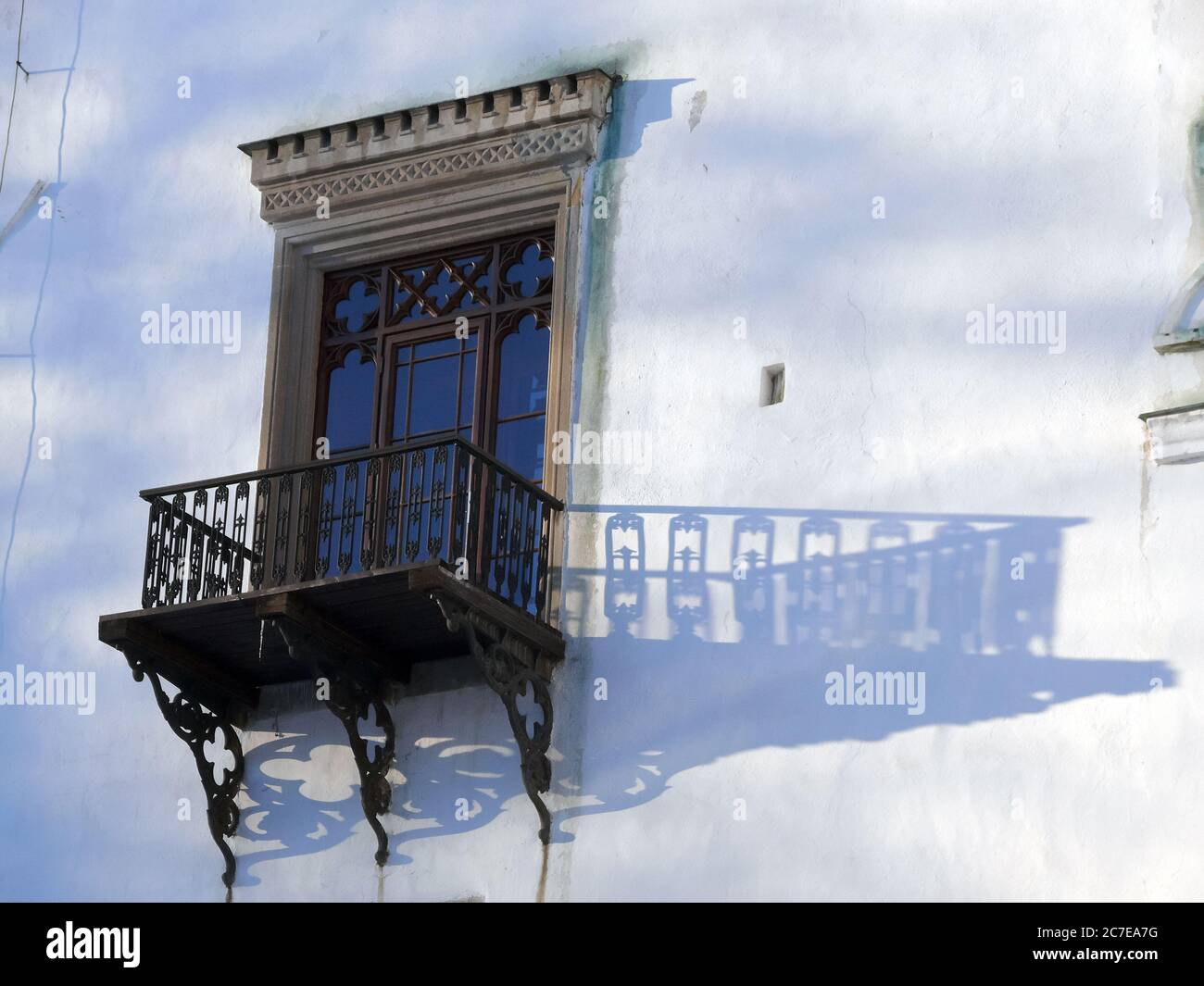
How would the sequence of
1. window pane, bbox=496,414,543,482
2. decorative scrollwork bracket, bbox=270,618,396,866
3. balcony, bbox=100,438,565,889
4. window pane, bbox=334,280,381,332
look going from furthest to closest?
window pane, bbox=334,280,381,332
window pane, bbox=496,414,543,482
decorative scrollwork bracket, bbox=270,618,396,866
balcony, bbox=100,438,565,889

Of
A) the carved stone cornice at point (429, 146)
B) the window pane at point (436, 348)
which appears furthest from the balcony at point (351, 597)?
the carved stone cornice at point (429, 146)

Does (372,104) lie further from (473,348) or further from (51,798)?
(51,798)

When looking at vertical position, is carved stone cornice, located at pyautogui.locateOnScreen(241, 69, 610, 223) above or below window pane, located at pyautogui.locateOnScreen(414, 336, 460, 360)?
above

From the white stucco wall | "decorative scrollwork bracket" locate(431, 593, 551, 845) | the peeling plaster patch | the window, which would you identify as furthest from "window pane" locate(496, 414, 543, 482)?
the peeling plaster patch

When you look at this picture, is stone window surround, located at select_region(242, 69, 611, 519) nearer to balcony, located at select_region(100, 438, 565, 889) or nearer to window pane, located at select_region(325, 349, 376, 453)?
window pane, located at select_region(325, 349, 376, 453)

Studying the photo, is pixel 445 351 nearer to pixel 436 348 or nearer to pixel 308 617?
pixel 436 348

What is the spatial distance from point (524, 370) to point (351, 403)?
3.47ft

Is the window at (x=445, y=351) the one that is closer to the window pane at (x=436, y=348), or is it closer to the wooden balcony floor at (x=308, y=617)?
the window pane at (x=436, y=348)

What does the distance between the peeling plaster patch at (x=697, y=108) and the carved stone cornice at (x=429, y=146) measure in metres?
0.50

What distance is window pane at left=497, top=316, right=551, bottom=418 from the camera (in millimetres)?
15164

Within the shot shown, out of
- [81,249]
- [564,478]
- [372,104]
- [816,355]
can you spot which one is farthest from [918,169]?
[81,249]

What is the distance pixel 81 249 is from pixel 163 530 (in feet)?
8.26

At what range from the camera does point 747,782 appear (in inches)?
538

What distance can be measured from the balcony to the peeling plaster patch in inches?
83.1
